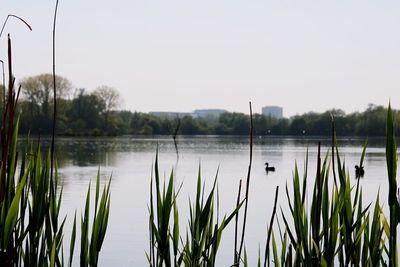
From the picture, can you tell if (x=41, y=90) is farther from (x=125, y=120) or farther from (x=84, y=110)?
(x=125, y=120)

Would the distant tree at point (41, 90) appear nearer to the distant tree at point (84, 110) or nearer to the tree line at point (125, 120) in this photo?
the tree line at point (125, 120)

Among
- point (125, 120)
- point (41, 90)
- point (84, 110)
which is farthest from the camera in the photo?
point (125, 120)

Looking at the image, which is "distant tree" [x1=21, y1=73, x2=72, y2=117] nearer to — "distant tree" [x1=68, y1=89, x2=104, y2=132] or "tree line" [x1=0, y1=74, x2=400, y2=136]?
"tree line" [x1=0, y1=74, x2=400, y2=136]

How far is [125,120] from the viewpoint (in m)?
110

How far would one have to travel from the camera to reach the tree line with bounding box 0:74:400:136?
7712 centimetres

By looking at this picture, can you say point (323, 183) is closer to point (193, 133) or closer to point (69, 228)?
point (69, 228)

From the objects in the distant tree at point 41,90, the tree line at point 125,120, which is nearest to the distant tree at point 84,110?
the tree line at point 125,120

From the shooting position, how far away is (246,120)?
11681cm

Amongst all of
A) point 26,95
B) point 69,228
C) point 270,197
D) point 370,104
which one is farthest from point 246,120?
point 69,228

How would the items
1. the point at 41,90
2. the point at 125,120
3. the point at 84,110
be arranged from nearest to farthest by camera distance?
1. the point at 41,90
2. the point at 84,110
3. the point at 125,120

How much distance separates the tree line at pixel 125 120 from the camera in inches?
3036

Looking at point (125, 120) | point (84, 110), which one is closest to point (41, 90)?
point (84, 110)

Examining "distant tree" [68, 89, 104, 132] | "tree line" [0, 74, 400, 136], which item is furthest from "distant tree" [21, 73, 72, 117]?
"distant tree" [68, 89, 104, 132]

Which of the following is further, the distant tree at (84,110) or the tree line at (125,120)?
the distant tree at (84,110)
